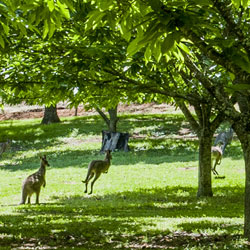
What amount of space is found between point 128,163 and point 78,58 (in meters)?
21.2

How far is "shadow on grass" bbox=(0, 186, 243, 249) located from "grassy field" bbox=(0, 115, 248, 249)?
0.02 metres

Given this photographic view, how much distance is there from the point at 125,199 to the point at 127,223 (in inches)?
249

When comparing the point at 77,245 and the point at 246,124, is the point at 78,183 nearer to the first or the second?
the point at 77,245

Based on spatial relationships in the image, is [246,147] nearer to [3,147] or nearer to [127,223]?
[127,223]

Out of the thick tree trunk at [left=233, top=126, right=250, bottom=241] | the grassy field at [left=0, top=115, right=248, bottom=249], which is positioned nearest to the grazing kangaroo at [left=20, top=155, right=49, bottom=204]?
the grassy field at [left=0, top=115, right=248, bottom=249]

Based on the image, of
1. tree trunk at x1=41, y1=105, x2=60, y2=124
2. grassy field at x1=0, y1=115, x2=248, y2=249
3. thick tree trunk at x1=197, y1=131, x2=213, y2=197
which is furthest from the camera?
tree trunk at x1=41, y1=105, x2=60, y2=124

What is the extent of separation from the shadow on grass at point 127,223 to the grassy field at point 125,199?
20mm

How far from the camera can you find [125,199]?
1739cm

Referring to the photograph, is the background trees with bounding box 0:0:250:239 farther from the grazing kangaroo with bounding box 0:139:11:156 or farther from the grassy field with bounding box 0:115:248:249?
the grazing kangaroo with bounding box 0:139:11:156

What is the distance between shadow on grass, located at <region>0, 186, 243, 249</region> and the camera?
885 cm

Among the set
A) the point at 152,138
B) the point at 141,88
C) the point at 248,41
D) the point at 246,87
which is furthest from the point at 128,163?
the point at 246,87

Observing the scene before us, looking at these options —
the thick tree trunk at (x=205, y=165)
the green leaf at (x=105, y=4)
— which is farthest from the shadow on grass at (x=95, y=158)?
the green leaf at (x=105, y=4)

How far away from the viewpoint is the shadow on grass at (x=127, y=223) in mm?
8852

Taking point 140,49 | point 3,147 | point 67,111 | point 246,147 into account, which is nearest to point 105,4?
point 140,49
